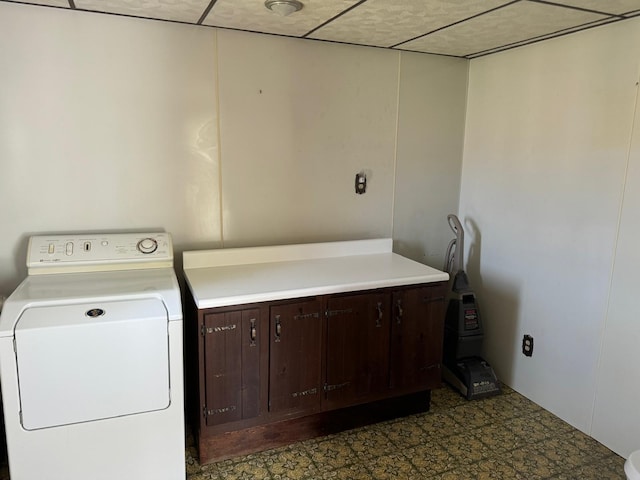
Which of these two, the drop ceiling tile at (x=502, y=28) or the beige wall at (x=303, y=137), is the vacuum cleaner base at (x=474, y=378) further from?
the drop ceiling tile at (x=502, y=28)

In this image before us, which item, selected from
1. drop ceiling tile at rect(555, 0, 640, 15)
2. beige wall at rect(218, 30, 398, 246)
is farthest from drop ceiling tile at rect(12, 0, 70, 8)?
drop ceiling tile at rect(555, 0, 640, 15)

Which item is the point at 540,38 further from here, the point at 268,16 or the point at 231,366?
the point at 231,366

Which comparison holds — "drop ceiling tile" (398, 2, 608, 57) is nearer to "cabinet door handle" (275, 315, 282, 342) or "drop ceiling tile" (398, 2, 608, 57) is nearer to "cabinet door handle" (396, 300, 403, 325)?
"cabinet door handle" (396, 300, 403, 325)

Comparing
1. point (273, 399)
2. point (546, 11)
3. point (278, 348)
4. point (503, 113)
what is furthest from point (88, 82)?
point (503, 113)

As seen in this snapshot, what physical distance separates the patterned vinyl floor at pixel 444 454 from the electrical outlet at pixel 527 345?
36cm

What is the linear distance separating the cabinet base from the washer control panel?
94 centimetres

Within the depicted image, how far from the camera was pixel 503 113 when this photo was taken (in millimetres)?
3166

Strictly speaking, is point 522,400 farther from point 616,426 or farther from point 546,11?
point 546,11

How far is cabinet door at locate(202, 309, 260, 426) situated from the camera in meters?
2.28

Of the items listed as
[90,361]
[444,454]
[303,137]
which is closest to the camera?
[90,361]

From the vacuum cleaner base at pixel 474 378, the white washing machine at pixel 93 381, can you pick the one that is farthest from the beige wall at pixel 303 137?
the vacuum cleaner base at pixel 474 378

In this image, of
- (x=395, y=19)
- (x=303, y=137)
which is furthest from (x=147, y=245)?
(x=395, y=19)

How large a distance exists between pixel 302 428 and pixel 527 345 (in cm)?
152

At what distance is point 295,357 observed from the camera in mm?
2473
